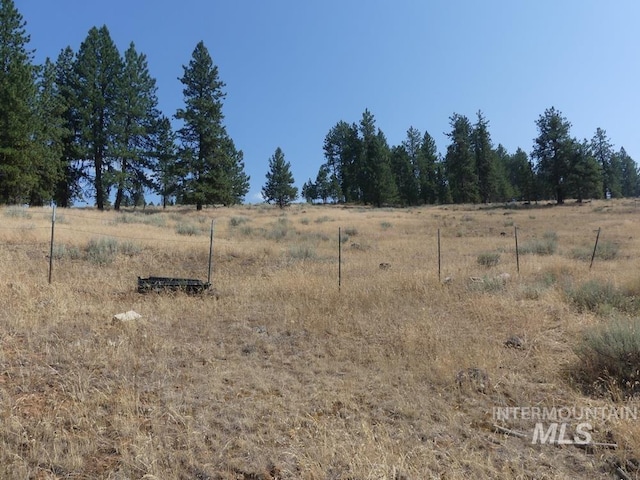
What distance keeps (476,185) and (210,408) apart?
65.5 m

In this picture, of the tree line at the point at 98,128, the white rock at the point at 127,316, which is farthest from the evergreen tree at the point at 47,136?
the white rock at the point at 127,316

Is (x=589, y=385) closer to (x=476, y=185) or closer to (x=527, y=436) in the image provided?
(x=527, y=436)

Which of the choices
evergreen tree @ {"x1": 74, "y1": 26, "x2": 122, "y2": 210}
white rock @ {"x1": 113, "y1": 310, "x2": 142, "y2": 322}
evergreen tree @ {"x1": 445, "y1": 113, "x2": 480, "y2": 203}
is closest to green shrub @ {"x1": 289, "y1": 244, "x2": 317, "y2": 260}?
white rock @ {"x1": 113, "y1": 310, "x2": 142, "y2": 322}

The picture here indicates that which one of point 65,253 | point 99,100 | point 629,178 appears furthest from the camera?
point 629,178

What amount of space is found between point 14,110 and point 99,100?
9422 mm

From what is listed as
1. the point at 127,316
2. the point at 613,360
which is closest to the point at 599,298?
the point at 613,360

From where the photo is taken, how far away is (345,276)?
11516 millimetres

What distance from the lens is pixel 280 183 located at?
55.3 m

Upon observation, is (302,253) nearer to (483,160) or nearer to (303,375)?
(303,375)

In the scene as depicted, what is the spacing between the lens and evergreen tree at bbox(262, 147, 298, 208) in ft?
181

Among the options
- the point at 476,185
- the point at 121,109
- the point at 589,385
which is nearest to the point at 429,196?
the point at 476,185

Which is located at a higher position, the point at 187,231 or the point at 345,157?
the point at 345,157

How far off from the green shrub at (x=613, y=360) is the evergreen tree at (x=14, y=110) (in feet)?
96.8

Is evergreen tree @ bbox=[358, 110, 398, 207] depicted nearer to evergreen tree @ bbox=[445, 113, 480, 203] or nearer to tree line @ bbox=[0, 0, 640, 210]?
tree line @ bbox=[0, 0, 640, 210]
